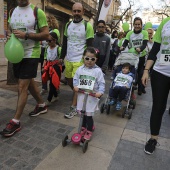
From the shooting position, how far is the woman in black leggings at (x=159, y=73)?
2.62m

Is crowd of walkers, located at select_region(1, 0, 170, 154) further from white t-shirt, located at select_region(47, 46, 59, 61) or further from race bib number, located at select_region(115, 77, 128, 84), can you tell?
race bib number, located at select_region(115, 77, 128, 84)

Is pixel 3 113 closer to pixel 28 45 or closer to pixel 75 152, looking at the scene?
pixel 28 45

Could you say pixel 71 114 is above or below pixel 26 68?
below

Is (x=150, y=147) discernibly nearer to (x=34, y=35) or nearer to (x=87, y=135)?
(x=87, y=135)

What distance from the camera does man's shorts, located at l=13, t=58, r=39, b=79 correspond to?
3.25 m

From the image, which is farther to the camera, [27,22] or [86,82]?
[27,22]

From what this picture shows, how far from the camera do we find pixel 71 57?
165 inches

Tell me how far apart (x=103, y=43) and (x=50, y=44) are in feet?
4.55

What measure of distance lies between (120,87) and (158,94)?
149 cm

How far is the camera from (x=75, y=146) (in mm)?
2943

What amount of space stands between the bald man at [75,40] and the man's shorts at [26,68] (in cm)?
99

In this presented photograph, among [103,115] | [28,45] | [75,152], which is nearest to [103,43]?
[103,115]

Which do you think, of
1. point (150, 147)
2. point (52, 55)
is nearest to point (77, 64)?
point (52, 55)

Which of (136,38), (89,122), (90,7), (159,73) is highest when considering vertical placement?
(90,7)
